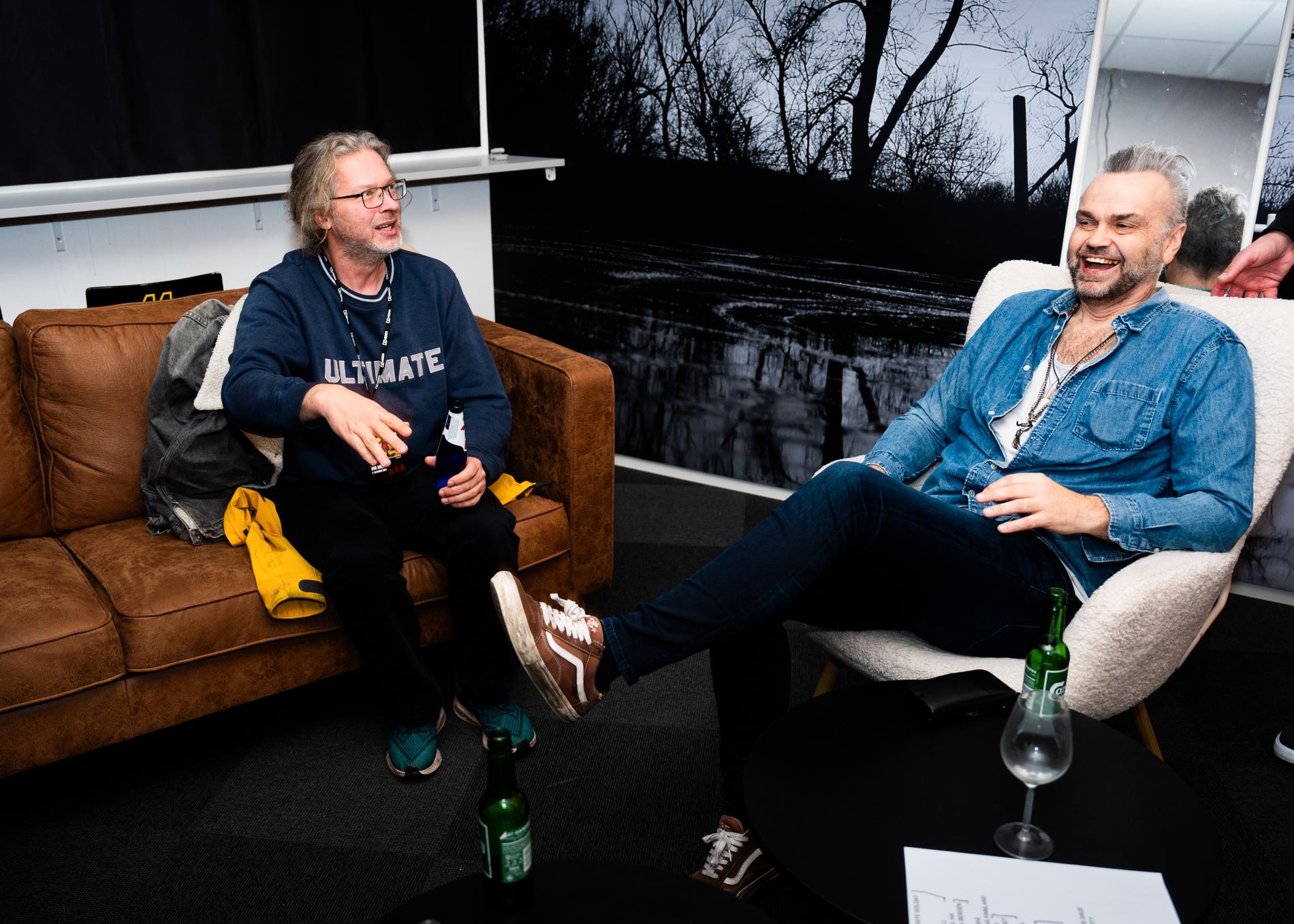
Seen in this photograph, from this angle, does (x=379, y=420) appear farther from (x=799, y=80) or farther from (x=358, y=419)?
(x=799, y=80)

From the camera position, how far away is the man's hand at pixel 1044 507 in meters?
1.71

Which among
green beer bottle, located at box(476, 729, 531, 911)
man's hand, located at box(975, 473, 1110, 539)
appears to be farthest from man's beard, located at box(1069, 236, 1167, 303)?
green beer bottle, located at box(476, 729, 531, 911)

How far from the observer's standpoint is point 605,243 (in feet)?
12.2

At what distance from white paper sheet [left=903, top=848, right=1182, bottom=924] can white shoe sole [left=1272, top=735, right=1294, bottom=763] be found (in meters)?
1.23

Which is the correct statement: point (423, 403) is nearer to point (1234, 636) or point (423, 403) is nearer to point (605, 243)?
point (605, 243)

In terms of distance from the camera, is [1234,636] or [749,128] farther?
[749,128]

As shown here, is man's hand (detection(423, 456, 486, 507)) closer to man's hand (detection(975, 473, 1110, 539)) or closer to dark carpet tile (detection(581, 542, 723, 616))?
dark carpet tile (detection(581, 542, 723, 616))

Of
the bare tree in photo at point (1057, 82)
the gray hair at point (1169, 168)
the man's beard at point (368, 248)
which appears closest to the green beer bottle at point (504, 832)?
the man's beard at point (368, 248)

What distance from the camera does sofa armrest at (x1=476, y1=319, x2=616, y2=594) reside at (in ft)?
8.20

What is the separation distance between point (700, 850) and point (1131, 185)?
1435 millimetres

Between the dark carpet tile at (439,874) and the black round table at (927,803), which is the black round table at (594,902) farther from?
the dark carpet tile at (439,874)

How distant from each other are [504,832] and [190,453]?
1.39m

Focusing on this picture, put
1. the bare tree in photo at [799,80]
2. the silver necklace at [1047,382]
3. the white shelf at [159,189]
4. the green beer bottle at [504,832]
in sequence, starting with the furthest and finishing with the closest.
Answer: the bare tree in photo at [799,80] → the white shelf at [159,189] → the silver necklace at [1047,382] → the green beer bottle at [504,832]

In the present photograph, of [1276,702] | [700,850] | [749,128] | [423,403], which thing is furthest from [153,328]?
[1276,702]
